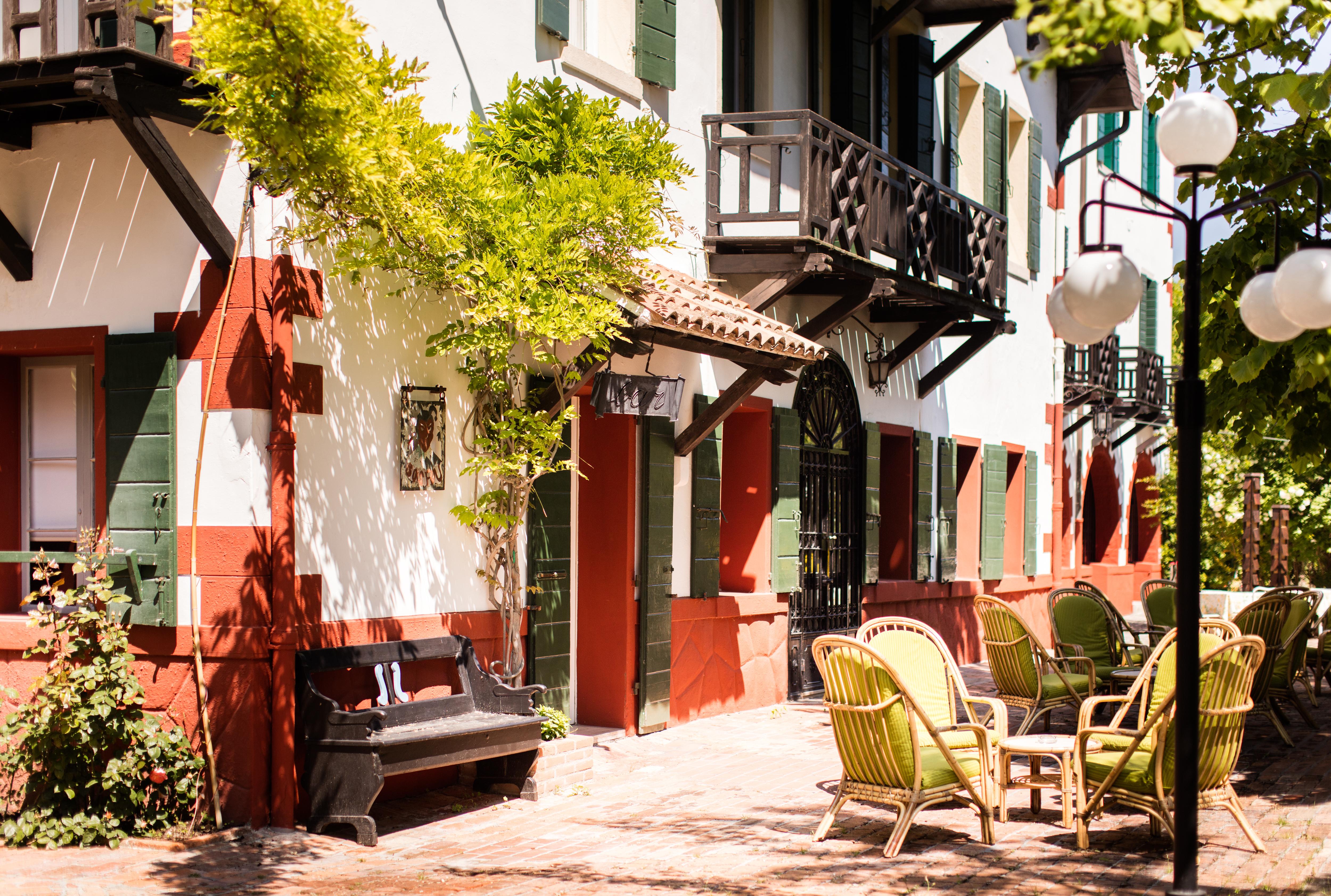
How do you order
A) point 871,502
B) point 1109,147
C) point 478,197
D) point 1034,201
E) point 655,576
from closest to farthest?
point 478,197, point 655,576, point 871,502, point 1034,201, point 1109,147

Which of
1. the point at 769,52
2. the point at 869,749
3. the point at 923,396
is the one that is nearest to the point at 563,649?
the point at 869,749

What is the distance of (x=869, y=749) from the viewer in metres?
6.17

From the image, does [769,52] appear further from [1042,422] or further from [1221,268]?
[1042,422]

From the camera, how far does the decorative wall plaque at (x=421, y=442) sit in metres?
7.33

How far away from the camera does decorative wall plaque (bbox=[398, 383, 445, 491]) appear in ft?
24.1

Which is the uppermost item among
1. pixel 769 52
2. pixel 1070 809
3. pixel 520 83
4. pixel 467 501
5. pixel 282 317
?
pixel 769 52

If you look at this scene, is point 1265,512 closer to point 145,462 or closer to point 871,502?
point 871,502

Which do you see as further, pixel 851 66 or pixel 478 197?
pixel 851 66

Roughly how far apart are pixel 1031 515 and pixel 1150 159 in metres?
9.10

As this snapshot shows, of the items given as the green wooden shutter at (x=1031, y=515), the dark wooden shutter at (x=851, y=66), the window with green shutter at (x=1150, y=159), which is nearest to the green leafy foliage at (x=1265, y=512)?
the green wooden shutter at (x=1031, y=515)

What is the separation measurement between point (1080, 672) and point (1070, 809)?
3.54 m

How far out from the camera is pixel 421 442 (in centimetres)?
746

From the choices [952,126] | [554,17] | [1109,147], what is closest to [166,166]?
[554,17]

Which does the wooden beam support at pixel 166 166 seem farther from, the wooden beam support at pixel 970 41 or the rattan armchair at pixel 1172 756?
the wooden beam support at pixel 970 41
